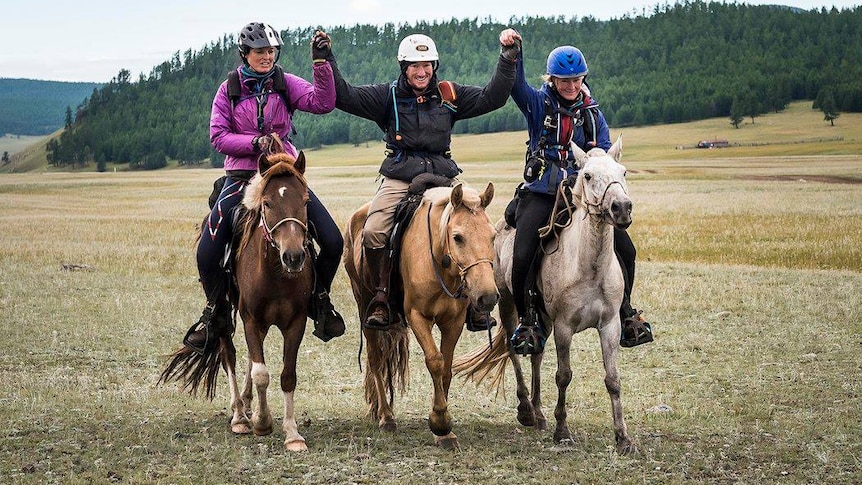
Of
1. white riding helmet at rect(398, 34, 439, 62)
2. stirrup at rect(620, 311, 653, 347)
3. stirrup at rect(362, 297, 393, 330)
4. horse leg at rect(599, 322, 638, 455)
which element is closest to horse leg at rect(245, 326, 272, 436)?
stirrup at rect(362, 297, 393, 330)

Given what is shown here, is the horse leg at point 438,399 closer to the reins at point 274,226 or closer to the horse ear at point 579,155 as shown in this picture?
the reins at point 274,226

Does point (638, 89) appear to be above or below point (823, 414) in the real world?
above

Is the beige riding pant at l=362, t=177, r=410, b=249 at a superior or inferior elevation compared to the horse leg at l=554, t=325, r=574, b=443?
superior

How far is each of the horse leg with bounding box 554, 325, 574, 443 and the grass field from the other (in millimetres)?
229

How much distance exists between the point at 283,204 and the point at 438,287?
1512 mm

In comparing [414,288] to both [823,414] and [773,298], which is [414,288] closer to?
[823,414]

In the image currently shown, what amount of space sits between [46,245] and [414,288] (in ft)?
75.8

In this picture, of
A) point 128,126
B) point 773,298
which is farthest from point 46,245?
point 128,126

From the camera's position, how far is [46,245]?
28516mm

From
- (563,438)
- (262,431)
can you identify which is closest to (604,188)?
(563,438)

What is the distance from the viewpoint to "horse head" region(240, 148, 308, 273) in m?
7.59

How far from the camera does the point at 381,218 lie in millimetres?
8914

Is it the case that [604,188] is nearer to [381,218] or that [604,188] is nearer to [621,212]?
[621,212]

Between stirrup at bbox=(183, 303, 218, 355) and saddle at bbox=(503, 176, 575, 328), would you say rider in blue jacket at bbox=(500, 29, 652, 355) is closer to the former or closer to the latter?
saddle at bbox=(503, 176, 575, 328)
